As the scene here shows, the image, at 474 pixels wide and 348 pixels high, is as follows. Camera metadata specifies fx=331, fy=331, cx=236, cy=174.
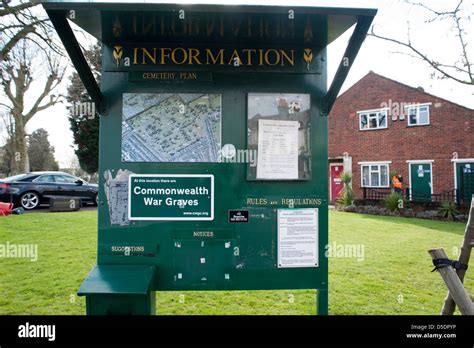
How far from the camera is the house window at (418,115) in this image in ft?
68.0

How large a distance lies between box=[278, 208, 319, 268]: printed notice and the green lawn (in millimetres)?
752

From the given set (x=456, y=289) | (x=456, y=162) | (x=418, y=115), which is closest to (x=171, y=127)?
(x=456, y=289)

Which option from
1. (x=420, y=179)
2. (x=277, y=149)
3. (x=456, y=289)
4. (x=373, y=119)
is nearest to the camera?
(x=456, y=289)

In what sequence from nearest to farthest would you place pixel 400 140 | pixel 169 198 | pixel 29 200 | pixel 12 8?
pixel 169 198 → pixel 12 8 → pixel 29 200 → pixel 400 140

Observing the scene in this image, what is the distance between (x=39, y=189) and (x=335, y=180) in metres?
18.3

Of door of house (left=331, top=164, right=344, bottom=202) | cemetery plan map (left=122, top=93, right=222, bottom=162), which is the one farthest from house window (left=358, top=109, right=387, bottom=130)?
cemetery plan map (left=122, top=93, right=222, bottom=162)

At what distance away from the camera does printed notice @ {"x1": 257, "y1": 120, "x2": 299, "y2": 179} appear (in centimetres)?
316

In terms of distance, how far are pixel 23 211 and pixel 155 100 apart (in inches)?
507

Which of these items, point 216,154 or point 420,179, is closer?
point 216,154

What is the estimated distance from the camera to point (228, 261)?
10.2ft

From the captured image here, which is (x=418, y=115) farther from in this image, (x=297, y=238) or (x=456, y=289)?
(x=297, y=238)

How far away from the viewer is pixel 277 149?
319 centimetres

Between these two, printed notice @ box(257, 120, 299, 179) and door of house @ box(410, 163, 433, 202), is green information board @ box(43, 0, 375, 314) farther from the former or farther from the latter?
door of house @ box(410, 163, 433, 202)

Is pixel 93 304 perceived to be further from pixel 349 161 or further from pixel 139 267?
pixel 349 161
